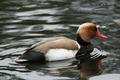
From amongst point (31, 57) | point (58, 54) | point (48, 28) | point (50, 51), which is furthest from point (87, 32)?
point (48, 28)

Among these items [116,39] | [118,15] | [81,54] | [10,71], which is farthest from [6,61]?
[118,15]

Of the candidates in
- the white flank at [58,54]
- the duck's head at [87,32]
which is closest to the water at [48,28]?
the white flank at [58,54]

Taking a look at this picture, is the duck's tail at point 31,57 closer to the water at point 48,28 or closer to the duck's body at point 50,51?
the duck's body at point 50,51

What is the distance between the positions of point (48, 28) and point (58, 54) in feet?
8.44

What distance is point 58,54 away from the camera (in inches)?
464

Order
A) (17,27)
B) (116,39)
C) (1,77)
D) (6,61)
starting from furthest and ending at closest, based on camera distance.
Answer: (17,27), (116,39), (6,61), (1,77)

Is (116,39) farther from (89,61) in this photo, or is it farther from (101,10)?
(101,10)

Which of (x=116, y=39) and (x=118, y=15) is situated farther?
(x=118, y=15)

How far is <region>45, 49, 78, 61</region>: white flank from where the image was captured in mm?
11672

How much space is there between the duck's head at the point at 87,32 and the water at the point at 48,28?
355 mm

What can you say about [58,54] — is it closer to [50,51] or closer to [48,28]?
[50,51]

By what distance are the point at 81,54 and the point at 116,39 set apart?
1.28 metres

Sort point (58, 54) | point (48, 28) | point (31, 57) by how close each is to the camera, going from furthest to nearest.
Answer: point (48, 28) → point (58, 54) → point (31, 57)

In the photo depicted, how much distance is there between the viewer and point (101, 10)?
16.2 m
